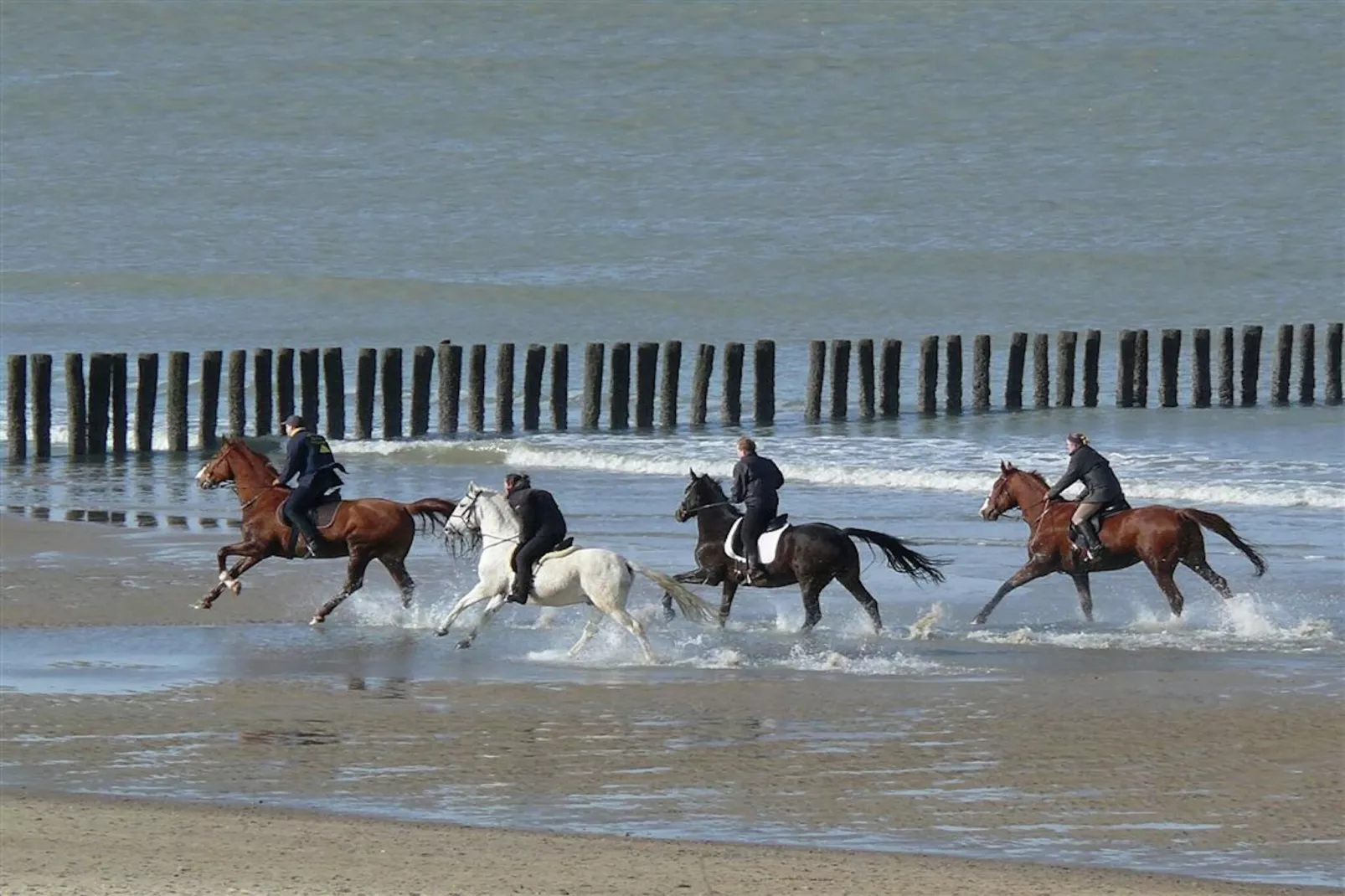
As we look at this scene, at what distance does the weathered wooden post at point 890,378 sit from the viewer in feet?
111

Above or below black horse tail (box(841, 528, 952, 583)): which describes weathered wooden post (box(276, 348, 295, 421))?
above

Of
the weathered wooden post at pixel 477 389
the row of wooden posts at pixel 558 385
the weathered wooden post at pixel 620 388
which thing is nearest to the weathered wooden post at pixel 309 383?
the row of wooden posts at pixel 558 385

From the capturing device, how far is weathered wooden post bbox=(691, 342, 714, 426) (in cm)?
3262

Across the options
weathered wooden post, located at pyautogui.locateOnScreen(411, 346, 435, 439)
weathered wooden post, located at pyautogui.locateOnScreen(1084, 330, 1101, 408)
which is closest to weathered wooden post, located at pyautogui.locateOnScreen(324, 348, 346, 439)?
weathered wooden post, located at pyautogui.locateOnScreen(411, 346, 435, 439)

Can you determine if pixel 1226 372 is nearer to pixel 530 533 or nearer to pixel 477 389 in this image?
pixel 477 389

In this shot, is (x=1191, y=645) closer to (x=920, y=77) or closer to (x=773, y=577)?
(x=773, y=577)

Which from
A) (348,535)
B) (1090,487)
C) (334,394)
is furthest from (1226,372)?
(348,535)

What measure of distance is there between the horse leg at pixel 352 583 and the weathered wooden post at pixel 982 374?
60.0 ft

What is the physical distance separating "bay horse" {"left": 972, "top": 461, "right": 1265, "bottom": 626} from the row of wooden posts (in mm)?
15060

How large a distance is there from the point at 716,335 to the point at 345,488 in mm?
23990

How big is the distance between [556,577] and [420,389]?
16117 mm

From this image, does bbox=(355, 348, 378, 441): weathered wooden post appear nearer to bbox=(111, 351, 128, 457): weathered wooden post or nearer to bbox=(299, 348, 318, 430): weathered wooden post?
bbox=(299, 348, 318, 430): weathered wooden post

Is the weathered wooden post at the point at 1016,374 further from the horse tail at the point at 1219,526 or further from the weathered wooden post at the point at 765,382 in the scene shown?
the horse tail at the point at 1219,526

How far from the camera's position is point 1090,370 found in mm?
34750
